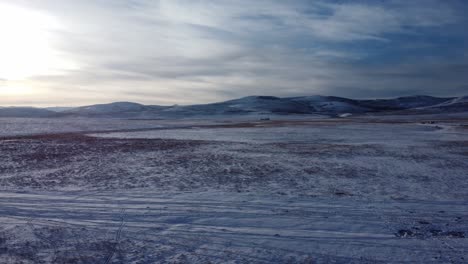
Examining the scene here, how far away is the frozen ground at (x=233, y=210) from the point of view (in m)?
7.64

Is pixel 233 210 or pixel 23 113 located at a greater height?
pixel 23 113

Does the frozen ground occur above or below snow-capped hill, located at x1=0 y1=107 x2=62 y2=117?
below

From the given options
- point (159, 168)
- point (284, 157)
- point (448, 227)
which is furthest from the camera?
point (284, 157)

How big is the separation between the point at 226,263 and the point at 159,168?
10.9m

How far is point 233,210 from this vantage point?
10.6m

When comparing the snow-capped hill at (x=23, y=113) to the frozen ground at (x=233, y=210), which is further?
the snow-capped hill at (x=23, y=113)

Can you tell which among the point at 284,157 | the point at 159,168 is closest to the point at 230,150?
the point at 284,157

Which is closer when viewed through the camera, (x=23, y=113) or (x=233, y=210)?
(x=233, y=210)

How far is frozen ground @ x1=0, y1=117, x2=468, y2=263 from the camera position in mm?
7645

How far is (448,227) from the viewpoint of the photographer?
364 inches

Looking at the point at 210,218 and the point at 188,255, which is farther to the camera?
the point at 210,218

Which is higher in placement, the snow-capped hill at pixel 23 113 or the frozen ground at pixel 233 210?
the snow-capped hill at pixel 23 113

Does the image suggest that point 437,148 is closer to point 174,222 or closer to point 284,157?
Result: point 284,157

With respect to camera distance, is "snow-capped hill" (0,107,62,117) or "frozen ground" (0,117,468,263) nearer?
"frozen ground" (0,117,468,263)
